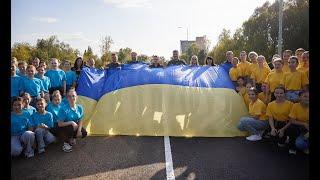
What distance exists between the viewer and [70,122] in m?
7.22

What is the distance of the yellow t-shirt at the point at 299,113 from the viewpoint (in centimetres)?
676

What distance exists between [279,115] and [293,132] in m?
0.52

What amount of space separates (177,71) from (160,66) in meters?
0.83

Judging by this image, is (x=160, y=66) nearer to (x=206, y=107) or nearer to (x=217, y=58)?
(x=206, y=107)

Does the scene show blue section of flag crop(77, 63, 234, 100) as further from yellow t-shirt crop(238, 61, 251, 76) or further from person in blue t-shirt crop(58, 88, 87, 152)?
person in blue t-shirt crop(58, 88, 87, 152)

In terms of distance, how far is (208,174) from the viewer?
5.76 meters

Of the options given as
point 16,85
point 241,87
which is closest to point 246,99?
point 241,87

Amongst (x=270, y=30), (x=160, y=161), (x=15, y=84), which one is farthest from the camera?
(x=270, y=30)

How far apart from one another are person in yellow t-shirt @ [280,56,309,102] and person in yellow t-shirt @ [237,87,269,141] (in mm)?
575

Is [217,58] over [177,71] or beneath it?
over

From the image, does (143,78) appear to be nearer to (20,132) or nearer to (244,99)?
(244,99)

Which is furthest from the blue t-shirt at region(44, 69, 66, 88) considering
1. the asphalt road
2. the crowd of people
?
the asphalt road
